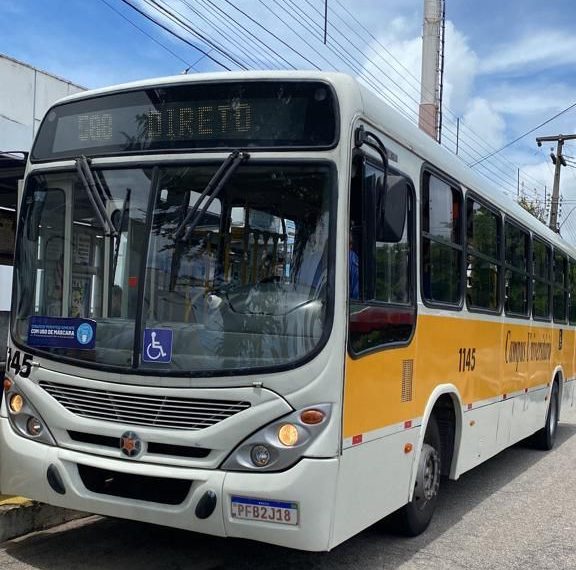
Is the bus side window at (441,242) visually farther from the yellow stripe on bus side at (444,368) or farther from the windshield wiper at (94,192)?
the windshield wiper at (94,192)

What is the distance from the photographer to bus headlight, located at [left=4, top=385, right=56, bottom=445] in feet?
14.9

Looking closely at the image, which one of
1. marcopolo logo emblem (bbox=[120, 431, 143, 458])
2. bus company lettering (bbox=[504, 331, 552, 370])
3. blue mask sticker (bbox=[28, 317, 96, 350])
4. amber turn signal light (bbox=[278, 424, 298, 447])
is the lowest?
marcopolo logo emblem (bbox=[120, 431, 143, 458])

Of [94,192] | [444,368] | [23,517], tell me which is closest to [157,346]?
[94,192]

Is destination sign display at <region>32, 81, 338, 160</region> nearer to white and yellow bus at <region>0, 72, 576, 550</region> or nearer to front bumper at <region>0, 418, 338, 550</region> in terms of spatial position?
white and yellow bus at <region>0, 72, 576, 550</region>

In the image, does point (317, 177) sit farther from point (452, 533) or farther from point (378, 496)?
point (452, 533)

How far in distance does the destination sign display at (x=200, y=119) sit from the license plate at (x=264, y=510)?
1979mm

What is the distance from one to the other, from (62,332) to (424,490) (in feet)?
9.58

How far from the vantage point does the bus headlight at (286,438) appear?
13.0ft

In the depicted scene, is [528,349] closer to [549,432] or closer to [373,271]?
[549,432]

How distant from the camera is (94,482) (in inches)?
173

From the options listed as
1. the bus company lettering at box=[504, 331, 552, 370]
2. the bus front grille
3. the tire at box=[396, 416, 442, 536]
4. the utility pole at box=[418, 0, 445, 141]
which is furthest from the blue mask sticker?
the utility pole at box=[418, 0, 445, 141]

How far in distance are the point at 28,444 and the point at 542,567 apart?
3.61m

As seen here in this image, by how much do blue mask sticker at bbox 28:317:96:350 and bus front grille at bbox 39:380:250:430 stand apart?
0.25 metres

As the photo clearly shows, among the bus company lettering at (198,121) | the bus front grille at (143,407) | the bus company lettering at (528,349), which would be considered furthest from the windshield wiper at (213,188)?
the bus company lettering at (528,349)
